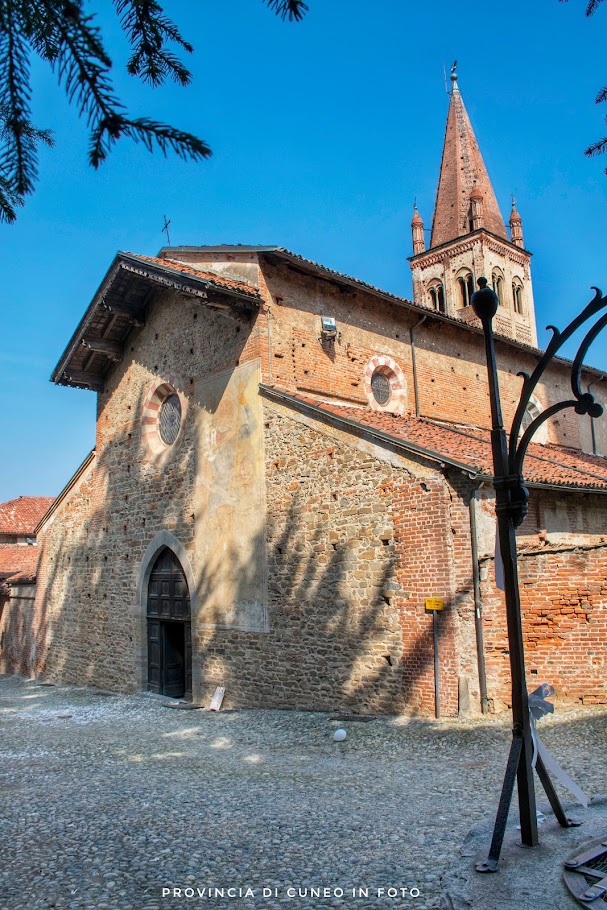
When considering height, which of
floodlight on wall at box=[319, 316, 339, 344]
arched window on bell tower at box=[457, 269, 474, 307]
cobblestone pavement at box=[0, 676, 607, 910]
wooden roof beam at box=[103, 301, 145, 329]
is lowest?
cobblestone pavement at box=[0, 676, 607, 910]

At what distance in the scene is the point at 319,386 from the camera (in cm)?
1302

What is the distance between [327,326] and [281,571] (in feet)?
16.2

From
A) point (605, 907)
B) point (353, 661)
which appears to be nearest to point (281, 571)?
point (353, 661)

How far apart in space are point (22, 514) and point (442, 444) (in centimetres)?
3225

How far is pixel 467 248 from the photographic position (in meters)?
31.9

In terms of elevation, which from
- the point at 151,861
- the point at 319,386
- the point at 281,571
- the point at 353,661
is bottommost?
the point at 151,861

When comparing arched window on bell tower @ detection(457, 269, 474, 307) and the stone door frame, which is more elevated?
arched window on bell tower @ detection(457, 269, 474, 307)

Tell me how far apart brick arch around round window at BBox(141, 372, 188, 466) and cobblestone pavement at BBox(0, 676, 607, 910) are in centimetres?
622

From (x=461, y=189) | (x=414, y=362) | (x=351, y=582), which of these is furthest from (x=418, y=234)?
(x=351, y=582)

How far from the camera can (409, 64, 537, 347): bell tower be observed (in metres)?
31.8

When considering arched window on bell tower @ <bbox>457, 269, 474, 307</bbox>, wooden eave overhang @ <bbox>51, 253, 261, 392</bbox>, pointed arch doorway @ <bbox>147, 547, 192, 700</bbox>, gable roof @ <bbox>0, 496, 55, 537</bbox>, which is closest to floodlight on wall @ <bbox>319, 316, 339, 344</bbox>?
wooden eave overhang @ <bbox>51, 253, 261, 392</bbox>

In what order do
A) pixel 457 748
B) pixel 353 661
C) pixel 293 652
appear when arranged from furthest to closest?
pixel 293 652 → pixel 353 661 → pixel 457 748

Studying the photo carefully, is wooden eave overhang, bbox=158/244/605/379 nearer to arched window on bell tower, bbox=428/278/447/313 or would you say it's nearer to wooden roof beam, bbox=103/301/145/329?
wooden roof beam, bbox=103/301/145/329

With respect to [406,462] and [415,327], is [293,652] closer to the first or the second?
[406,462]
